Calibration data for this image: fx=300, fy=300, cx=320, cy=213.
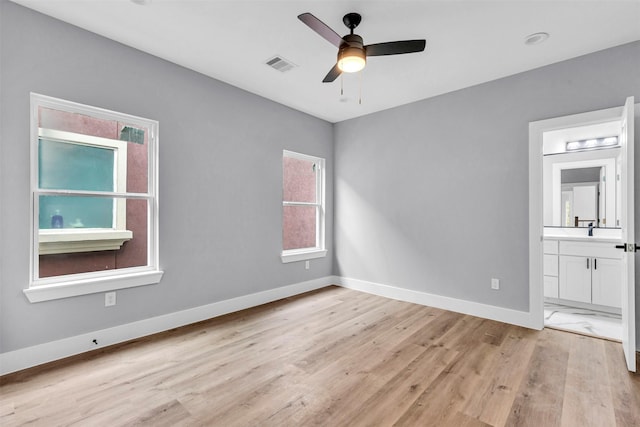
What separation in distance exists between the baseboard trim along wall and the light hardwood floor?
0.10 m

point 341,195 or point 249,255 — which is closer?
point 249,255

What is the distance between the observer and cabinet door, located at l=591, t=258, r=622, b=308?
141 inches

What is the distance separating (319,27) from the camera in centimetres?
209

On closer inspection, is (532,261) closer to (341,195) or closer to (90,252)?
(341,195)

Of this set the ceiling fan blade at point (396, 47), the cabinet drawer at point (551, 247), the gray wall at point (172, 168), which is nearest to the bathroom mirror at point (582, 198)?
the cabinet drawer at point (551, 247)

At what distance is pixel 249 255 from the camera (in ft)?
12.9

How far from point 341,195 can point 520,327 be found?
9.96 ft

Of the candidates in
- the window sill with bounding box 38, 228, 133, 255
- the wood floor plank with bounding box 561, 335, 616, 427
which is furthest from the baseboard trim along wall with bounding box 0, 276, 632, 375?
the window sill with bounding box 38, 228, 133, 255

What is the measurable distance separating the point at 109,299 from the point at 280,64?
2.86m

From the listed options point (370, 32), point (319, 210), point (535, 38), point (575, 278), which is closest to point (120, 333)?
point (319, 210)

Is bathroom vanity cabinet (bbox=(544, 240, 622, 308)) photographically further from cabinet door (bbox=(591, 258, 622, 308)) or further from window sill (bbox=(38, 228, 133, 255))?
window sill (bbox=(38, 228, 133, 255))

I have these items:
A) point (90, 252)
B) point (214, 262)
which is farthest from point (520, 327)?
point (90, 252)

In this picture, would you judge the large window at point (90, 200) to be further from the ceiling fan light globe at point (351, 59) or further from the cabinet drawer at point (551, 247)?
the cabinet drawer at point (551, 247)

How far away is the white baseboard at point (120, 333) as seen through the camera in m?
2.34
